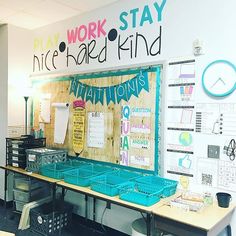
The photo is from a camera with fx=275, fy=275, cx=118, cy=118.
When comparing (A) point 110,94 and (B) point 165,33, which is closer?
(B) point 165,33

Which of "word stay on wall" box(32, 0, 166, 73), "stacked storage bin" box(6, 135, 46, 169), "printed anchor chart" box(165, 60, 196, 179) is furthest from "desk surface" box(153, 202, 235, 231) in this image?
"stacked storage bin" box(6, 135, 46, 169)

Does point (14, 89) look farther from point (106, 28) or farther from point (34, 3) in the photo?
point (106, 28)

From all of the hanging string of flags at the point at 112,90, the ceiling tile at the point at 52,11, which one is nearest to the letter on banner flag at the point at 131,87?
the hanging string of flags at the point at 112,90

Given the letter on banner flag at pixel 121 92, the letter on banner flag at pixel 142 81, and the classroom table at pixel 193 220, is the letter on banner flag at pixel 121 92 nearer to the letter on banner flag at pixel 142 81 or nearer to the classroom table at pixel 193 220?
the letter on banner flag at pixel 142 81

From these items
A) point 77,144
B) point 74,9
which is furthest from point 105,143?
point 74,9

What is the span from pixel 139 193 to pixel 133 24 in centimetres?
180

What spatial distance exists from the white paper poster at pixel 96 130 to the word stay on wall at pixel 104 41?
2.19 feet

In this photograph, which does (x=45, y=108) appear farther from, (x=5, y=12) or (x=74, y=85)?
(x=5, y=12)

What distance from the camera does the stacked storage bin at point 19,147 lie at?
357 cm

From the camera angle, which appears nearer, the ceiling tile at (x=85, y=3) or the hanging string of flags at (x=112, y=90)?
the hanging string of flags at (x=112, y=90)

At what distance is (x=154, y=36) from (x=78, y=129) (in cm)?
152

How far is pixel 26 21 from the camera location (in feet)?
12.7

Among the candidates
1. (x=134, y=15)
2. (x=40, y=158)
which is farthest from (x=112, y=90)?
(x=40, y=158)

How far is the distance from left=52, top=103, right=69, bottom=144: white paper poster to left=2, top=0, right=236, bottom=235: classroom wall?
0.48 meters
